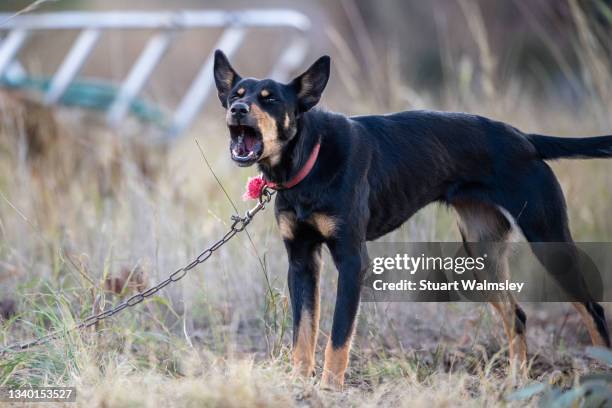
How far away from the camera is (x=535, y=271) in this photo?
6359 millimetres

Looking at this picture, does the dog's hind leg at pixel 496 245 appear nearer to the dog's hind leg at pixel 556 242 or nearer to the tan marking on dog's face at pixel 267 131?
the dog's hind leg at pixel 556 242

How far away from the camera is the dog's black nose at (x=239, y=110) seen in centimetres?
388

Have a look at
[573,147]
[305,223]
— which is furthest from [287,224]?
[573,147]

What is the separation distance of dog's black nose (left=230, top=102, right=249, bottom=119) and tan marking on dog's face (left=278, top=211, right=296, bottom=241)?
561 mm

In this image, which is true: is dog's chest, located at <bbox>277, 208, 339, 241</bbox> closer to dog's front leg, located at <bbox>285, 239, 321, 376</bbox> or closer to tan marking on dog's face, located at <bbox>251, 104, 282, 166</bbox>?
dog's front leg, located at <bbox>285, 239, 321, 376</bbox>

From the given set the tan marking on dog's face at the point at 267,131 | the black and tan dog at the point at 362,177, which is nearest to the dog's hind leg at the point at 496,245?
the black and tan dog at the point at 362,177

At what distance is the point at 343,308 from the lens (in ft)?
13.3

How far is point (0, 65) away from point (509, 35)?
9983 millimetres

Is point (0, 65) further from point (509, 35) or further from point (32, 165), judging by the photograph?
point (509, 35)

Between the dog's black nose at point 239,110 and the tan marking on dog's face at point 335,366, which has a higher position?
the dog's black nose at point 239,110

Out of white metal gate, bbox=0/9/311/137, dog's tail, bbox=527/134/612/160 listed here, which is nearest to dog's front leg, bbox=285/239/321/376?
dog's tail, bbox=527/134/612/160

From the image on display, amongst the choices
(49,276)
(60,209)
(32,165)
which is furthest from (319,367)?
(32,165)

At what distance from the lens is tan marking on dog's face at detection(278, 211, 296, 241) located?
416 cm

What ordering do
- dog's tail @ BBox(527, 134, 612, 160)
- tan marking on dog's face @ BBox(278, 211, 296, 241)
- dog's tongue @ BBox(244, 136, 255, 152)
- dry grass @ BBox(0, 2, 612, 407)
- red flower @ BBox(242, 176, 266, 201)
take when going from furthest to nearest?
dog's tail @ BBox(527, 134, 612, 160) → red flower @ BBox(242, 176, 266, 201) → tan marking on dog's face @ BBox(278, 211, 296, 241) → dog's tongue @ BBox(244, 136, 255, 152) → dry grass @ BBox(0, 2, 612, 407)
